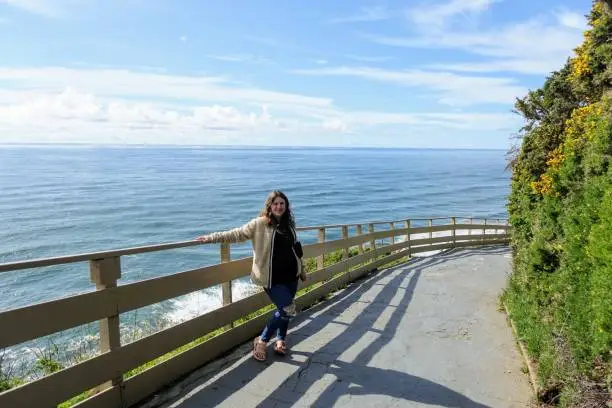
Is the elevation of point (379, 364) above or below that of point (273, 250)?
below

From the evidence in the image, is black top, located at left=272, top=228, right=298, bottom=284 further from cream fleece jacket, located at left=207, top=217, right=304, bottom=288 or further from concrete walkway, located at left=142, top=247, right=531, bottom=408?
concrete walkway, located at left=142, top=247, right=531, bottom=408

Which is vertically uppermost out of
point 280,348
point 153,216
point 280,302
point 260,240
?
point 260,240

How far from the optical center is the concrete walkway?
430cm

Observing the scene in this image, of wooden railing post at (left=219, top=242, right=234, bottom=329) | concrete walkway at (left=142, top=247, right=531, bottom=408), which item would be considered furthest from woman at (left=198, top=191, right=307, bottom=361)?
concrete walkway at (left=142, top=247, right=531, bottom=408)

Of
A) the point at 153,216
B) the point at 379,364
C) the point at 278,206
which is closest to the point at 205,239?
the point at 278,206

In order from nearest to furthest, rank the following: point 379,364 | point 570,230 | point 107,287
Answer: point 107,287
point 570,230
point 379,364

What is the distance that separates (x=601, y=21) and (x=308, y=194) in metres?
73.7

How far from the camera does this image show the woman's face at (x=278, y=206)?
16.6 ft

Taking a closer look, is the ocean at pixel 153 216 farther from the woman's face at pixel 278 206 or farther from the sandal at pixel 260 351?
the woman's face at pixel 278 206

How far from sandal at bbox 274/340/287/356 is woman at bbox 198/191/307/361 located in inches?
6.5

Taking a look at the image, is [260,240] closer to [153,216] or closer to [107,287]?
[107,287]

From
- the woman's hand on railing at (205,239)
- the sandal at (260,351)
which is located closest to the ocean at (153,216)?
the woman's hand on railing at (205,239)

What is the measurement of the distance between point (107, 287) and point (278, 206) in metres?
1.84

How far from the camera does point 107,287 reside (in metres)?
3.76
